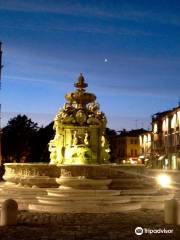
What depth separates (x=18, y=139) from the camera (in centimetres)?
6400

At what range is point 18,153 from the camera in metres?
63.1

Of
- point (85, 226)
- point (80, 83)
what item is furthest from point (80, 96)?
point (85, 226)

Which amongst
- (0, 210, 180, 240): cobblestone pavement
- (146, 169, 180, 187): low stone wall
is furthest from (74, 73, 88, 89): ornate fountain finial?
(0, 210, 180, 240): cobblestone pavement

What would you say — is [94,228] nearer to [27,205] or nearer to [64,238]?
[64,238]

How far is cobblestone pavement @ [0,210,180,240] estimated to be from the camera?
37.1ft

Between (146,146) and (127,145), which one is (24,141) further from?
(127,145)

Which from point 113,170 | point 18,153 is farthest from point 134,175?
point 18,153

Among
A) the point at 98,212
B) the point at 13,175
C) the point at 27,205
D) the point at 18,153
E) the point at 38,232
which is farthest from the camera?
the point at 18,153

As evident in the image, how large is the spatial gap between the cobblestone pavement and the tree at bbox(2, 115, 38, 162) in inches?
1869

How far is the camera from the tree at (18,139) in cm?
6312

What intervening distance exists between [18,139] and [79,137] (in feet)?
130

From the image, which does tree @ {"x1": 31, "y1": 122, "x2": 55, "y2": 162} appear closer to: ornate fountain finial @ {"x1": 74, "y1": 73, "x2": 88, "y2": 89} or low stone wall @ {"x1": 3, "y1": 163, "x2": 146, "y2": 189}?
ornate fountain finial @ {"x1": 74, "y1": 73, "x2": 88, "y2": 89}

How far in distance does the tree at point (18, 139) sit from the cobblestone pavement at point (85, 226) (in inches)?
1869

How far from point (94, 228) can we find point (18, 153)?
169 ft
